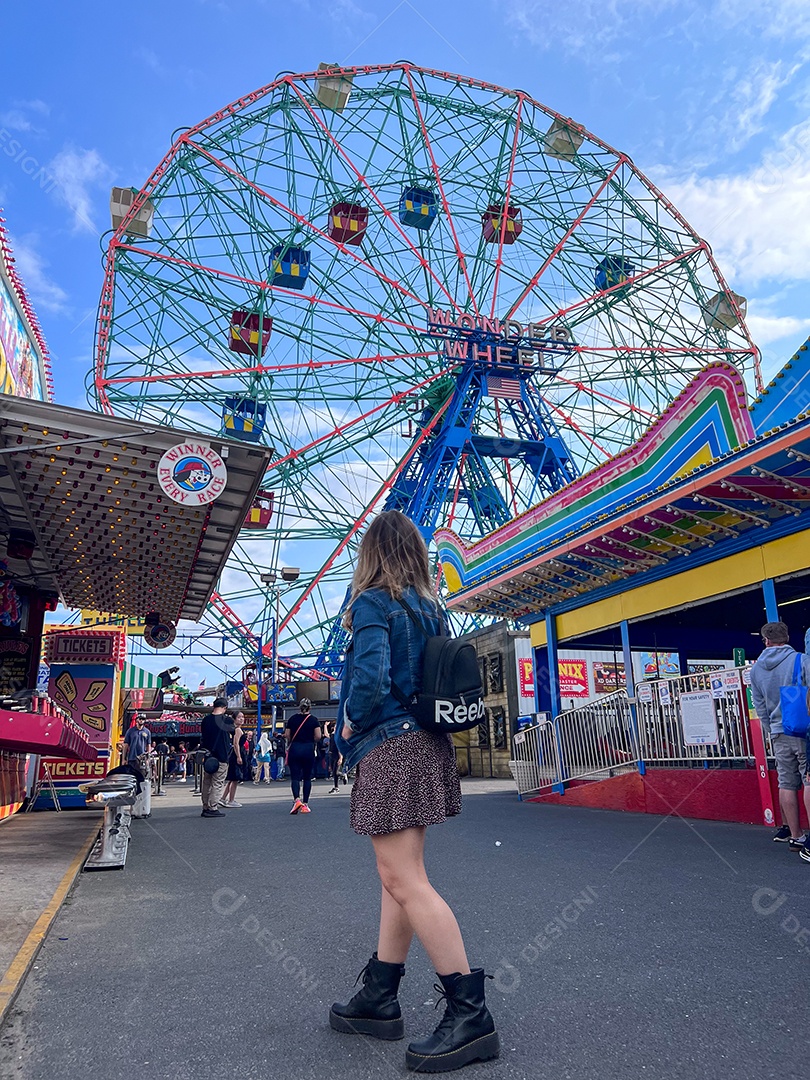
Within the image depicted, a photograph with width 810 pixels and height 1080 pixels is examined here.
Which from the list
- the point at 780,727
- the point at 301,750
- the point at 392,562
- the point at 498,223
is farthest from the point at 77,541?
the point at 498,223

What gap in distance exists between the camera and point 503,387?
2441cm

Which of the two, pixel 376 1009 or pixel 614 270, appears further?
pixel 614 270

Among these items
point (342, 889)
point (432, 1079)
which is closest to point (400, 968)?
point (432, 1079)

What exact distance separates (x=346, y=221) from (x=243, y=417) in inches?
258

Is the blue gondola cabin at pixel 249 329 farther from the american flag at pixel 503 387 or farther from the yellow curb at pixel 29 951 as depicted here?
the yellow curb at pixel 29 951

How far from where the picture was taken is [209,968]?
3139mm

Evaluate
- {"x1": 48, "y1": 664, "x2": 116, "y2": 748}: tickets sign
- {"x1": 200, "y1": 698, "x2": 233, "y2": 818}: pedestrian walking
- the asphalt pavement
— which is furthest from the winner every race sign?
{"x1": 48, "y1": 664, "x2": 116, "y2": 748}: tickets sign

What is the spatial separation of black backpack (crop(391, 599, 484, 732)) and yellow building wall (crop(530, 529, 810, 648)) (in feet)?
22.1

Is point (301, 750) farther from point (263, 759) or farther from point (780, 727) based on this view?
point (263, 759)

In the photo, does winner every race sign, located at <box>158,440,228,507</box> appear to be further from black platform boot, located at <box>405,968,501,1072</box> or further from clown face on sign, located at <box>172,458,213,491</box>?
black platform boot, located at <box>405,968,501,1072</box>

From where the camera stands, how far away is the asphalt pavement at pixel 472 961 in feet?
7.20

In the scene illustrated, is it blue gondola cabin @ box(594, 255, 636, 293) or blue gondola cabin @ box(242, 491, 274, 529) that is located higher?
blue gondola cabin @ box(594, 255, 636, 293)

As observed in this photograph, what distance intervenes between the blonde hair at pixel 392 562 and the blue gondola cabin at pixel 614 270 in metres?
25.5

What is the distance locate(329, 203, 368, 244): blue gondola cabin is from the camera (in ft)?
77.0
